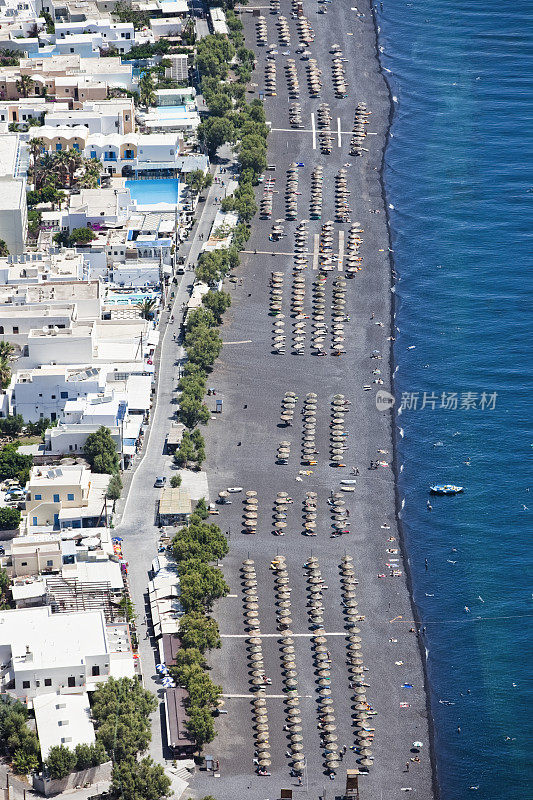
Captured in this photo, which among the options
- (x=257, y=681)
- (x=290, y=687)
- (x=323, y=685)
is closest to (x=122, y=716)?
(x=257, y=681)

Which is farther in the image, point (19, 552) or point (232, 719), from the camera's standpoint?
point (19, 552)

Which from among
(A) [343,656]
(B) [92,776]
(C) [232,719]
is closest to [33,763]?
(B) [92,776]

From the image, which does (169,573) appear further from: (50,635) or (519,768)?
(519,768)

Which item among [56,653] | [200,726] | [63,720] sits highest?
[56,653]

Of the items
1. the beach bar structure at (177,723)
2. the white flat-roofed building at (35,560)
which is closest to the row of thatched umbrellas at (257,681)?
the beach bar structure at (177,723)

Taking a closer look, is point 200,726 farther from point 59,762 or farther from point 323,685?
point 323,685
